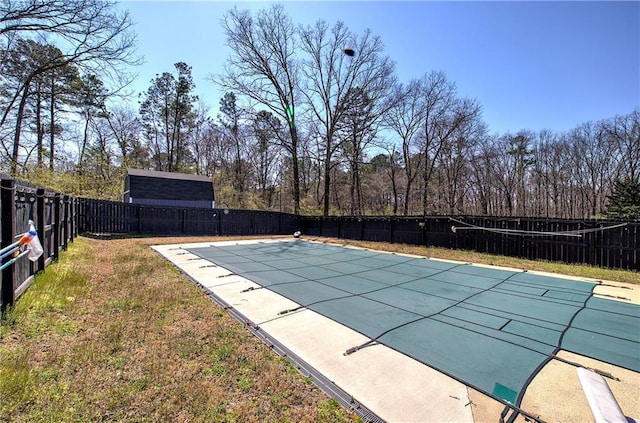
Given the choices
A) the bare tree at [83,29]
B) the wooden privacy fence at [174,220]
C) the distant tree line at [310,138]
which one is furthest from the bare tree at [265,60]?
the bare tree at [83,29]

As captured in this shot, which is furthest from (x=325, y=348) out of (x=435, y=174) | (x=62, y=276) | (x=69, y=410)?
(x=435, y=174)

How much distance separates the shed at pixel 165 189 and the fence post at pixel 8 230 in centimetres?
1515

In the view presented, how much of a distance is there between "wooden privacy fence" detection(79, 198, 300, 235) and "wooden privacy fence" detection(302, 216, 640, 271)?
21.4 feet

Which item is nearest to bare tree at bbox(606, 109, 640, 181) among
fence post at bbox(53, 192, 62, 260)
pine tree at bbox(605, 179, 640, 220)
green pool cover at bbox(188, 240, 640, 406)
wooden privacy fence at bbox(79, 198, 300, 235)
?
pine tree at bbox(605, 179, 640, 220)

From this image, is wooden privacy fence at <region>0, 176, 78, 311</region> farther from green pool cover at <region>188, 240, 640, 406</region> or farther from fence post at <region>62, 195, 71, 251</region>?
green pool cover at <region>188, 240, 640, 406</region>

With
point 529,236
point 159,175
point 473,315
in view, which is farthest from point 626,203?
point 159,175

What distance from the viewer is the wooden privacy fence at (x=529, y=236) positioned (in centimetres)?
634

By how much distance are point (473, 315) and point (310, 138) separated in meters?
18.2

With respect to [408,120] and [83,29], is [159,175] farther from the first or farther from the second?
[408,120]

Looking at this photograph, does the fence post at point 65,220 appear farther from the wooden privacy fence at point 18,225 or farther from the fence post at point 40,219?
the fence post at point 40,219

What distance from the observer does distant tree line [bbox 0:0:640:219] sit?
1457 cm

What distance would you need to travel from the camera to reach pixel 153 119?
22406mm

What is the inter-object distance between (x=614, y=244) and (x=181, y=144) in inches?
1019

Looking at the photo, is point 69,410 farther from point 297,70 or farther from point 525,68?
point 297,70
